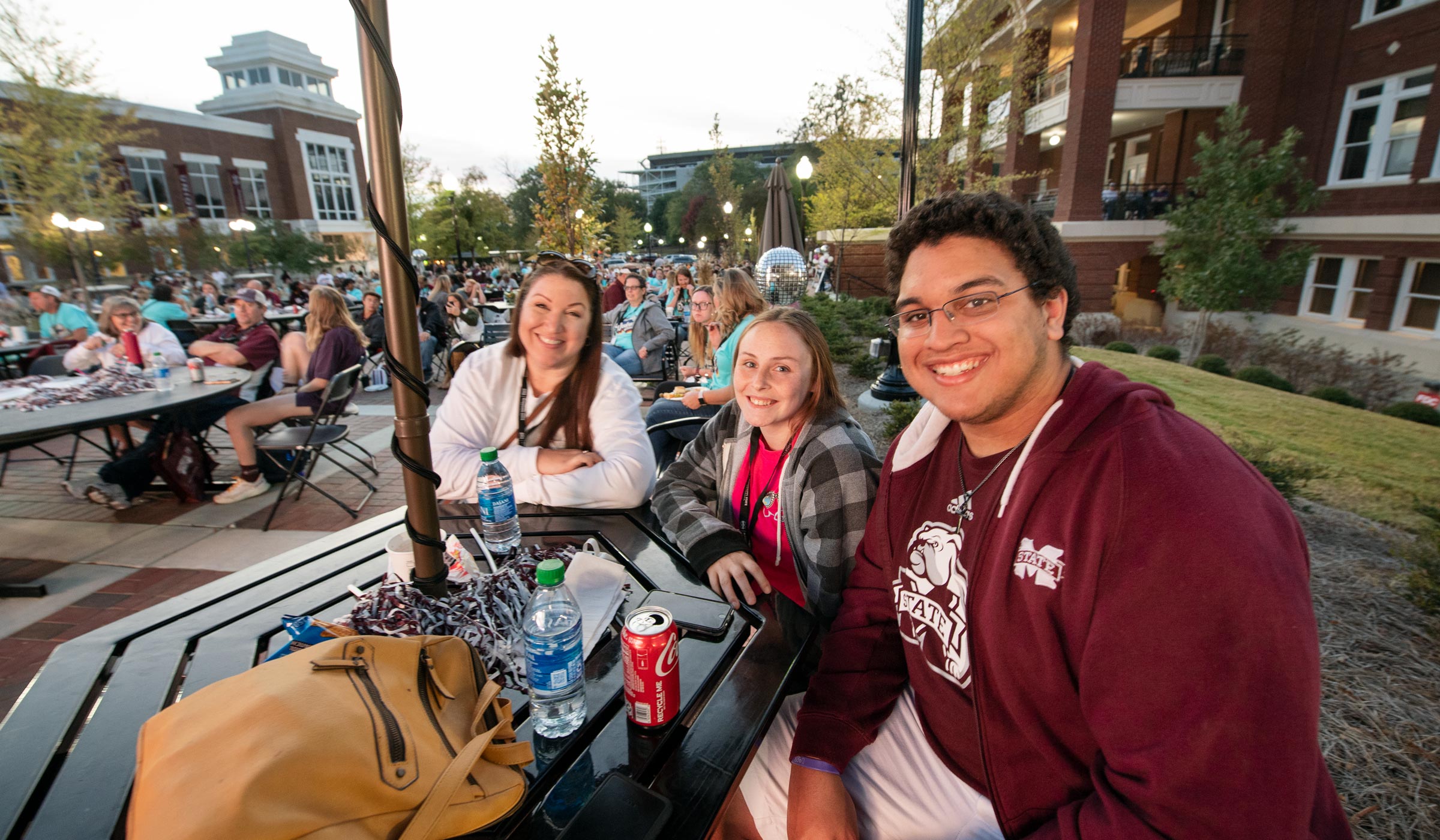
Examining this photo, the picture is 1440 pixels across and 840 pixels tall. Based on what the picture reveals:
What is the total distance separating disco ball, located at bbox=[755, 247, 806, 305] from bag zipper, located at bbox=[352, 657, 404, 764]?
9.87 m

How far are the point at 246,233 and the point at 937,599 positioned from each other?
37.5 meters

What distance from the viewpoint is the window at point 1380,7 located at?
1246 cm

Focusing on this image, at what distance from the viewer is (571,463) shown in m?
2.32

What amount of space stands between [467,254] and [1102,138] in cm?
3616

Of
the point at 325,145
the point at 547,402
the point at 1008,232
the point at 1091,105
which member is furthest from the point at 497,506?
the point at 325,145

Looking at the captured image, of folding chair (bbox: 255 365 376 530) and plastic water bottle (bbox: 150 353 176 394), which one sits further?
plastic water bottle (bbox: 150 353 176 394)

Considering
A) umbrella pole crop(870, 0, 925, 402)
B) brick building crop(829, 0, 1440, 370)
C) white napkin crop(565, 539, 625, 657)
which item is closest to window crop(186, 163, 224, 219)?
brick building crop(829, 0, 1440, 370)

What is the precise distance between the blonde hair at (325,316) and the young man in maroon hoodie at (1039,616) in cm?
535

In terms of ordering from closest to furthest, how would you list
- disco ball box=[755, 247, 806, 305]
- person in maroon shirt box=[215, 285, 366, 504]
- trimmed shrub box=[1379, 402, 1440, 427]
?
person in maroon shirt box=[215, 285, 366, 504], trimmed shrub box=[1379, 402, 1440, 427], disco ball box=[755, 247, 806, 305]

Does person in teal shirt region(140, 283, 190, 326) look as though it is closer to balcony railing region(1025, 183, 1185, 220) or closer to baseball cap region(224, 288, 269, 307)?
baseball cap region(224, 288, 269, 307)

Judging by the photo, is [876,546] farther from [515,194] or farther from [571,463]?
[515,194]

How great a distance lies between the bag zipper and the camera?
0.85 m

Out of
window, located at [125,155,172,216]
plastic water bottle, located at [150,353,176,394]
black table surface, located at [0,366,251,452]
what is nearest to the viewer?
black table surface, located at [0,366,251,452]

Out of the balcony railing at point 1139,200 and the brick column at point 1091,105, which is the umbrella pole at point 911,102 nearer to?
the brick column at point 1091,105
